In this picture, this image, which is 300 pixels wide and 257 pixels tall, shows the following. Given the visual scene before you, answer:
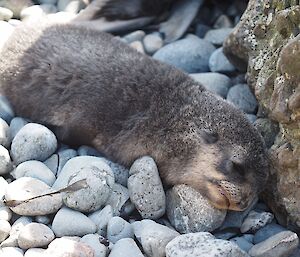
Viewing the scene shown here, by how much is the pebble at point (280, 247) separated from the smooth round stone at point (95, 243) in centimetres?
58

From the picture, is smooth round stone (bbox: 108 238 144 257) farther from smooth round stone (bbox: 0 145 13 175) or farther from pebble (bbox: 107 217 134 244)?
smooth round stone (bbox: 0 145 13 175)

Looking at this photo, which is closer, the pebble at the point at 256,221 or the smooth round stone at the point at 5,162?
the pebble at the point at 256,221

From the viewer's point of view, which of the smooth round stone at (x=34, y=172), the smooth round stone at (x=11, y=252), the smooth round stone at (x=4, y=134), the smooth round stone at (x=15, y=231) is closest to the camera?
the smooth round stone at (x=11, y=252)

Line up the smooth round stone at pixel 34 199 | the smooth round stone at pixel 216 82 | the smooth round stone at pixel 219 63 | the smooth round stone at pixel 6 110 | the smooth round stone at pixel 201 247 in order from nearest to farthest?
the smooth round stone at pixel 201 247 → the smooth round stone at pixel 34 199 → the smooth round stone at pixel 6 110 → the smooth round stone at pixel 216 82 → the smooth round stone at pixel 219 63

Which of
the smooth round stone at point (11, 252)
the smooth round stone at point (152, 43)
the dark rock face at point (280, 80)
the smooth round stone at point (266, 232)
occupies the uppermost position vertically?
the dark rock face at point (280, 80)

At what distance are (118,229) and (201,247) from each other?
0.43 metres

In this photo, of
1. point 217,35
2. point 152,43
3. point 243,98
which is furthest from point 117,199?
point 217,35

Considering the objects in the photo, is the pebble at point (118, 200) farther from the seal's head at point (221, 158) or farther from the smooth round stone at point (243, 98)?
the smooth round stone at point (243, 98)

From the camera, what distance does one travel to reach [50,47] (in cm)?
355

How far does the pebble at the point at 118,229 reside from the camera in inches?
109

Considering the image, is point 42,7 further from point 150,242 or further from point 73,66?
point 150,242

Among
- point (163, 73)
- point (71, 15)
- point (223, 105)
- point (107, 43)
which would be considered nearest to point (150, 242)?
point (223, 105)

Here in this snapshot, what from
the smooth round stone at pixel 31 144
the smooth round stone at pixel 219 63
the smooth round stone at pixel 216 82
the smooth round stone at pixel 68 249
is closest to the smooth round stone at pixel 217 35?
the smooth round stone at pixel 219 63

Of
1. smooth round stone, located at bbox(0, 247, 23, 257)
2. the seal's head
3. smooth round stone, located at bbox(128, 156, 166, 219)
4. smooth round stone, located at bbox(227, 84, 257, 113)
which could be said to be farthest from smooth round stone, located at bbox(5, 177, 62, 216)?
smooth round stone, located at bbox(227, 84, 257, 113)
